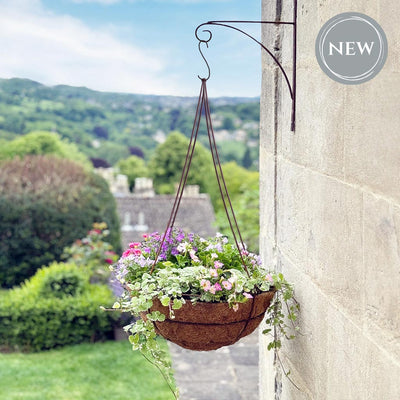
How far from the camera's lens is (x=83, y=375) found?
529cm

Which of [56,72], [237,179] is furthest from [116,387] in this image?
[56,72]

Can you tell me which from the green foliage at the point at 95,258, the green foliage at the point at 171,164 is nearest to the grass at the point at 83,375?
the green foliage at the point at 95,258

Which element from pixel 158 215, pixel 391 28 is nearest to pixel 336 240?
pixel 391 28

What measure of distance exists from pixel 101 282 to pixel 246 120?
2160 centimetres

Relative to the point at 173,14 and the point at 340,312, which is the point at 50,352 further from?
the point at 173,14

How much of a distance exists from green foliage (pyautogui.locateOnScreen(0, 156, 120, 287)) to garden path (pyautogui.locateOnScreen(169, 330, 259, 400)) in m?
3.52

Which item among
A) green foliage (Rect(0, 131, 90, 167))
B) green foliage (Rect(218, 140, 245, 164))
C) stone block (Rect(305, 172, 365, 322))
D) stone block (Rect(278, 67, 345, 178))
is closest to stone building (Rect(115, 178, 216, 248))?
stone block (Rect(278, 67, 345, 178))

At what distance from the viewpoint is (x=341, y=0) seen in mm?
1364

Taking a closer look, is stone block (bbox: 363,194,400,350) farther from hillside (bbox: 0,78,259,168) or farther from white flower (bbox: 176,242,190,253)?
hillside (bbox: 0,78,259,168)

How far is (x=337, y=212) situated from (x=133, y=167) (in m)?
26.1

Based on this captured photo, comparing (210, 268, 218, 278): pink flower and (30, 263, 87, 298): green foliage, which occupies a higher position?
(210, 268, 218, 278): pink flower

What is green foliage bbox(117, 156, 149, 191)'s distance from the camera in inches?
1059

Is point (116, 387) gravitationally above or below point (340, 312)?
below

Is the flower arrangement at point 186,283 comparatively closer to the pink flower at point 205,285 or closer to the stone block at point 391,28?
the pink flower at point 205,285
